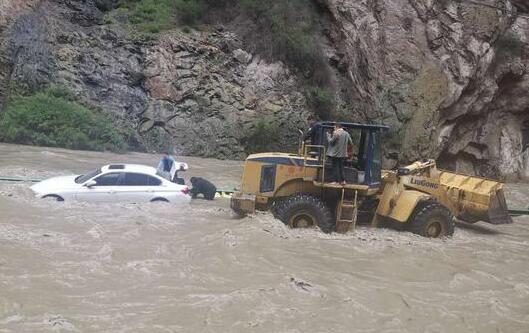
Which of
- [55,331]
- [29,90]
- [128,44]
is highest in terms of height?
[128,44]

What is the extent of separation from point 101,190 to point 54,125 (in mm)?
10016

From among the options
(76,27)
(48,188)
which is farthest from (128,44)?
(48,188)

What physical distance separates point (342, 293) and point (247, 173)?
4431 millimetres

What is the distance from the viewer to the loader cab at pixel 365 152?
1235cm

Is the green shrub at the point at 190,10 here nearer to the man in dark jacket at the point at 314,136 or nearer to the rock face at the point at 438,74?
the rock face at the point at 438,74

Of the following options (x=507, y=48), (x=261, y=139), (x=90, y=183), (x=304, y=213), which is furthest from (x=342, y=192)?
(x=507, y=48)

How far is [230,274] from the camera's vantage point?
906 centimetres

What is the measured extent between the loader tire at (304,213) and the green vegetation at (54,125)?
38.8ft

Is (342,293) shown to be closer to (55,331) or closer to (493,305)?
(493,305)

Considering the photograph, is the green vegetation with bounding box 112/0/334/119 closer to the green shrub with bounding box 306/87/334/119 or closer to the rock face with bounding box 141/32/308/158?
the green shrub with bounding box 306/87/334/119

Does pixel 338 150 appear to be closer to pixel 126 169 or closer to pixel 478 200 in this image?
pixel 478 200

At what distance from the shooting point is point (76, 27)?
84.2 feet

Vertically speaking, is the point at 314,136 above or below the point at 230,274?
above

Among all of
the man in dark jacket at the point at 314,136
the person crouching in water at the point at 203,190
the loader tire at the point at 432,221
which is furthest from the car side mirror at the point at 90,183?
the loader tire at the point at 432,221
